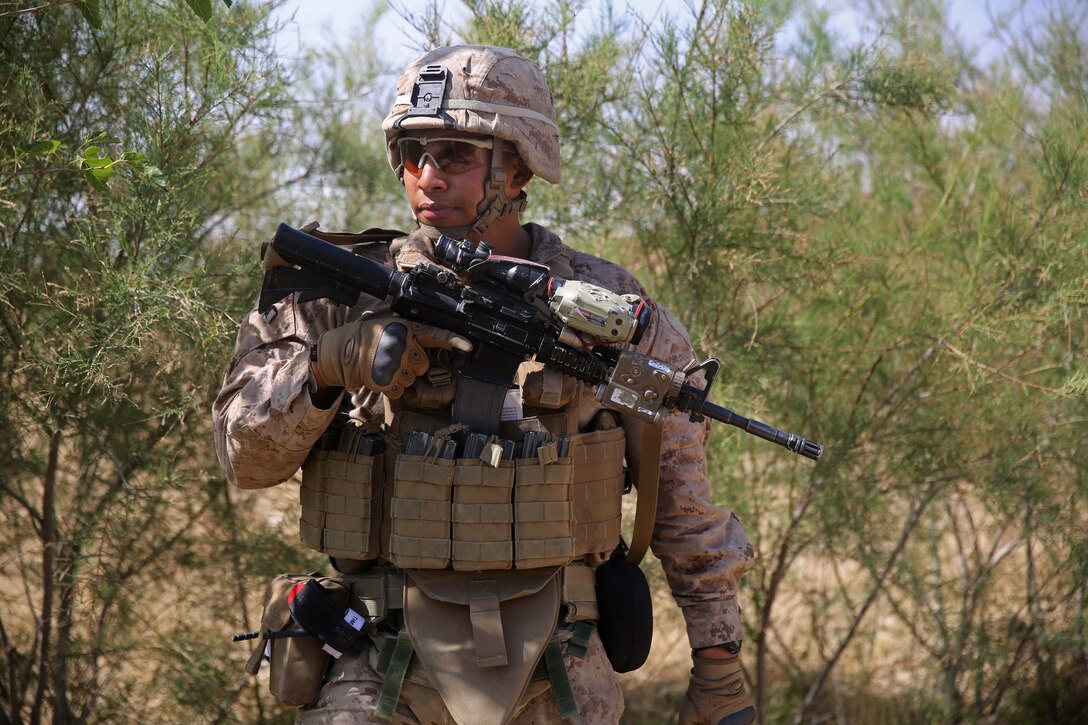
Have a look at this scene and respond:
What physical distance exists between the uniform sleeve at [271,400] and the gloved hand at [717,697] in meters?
1.08

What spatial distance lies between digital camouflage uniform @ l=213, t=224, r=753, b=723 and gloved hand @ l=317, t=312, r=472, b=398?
2.9 inches

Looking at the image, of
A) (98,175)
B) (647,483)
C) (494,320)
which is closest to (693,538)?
(647,483)

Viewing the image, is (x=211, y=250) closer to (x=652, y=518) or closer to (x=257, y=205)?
(x=257, y=205)

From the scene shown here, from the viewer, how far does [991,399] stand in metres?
4.50

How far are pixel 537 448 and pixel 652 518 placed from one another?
0.40 metres

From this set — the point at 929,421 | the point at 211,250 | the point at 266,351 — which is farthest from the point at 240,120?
the point at 929,421

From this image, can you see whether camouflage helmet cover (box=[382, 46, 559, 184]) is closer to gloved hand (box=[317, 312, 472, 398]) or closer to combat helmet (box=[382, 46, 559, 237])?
combat helmet (box=[382, 46, 559, 237])

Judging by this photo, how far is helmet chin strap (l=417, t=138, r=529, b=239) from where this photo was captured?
8.56 feet

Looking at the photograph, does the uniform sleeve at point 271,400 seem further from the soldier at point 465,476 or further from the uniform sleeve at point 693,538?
the uniform sleeve at point 693,538

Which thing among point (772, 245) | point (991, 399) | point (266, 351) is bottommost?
point (266, 351)

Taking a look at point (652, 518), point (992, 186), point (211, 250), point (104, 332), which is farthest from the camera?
point (992, 186)

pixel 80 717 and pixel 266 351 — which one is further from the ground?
pixel 266 351

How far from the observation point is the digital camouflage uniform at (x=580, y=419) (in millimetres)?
2336

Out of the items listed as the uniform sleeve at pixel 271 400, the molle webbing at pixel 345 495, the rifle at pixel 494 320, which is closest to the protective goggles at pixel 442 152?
the rifle at pixel 494 320
